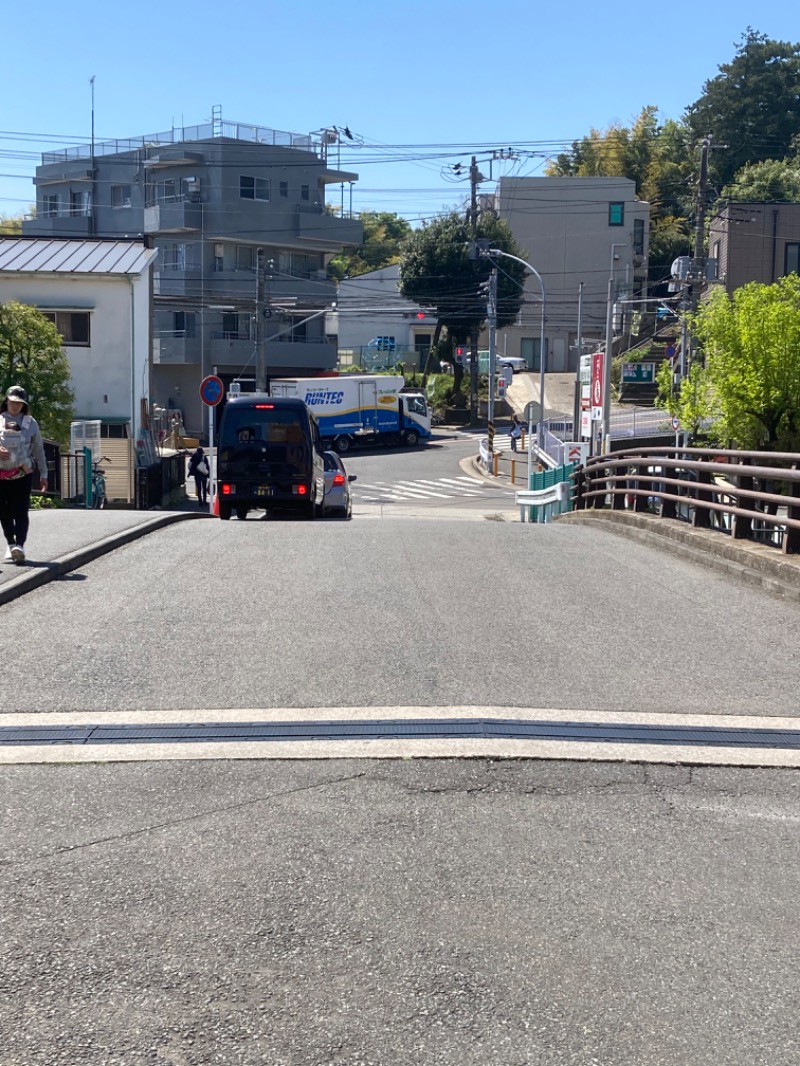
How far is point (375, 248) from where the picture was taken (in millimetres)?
107750

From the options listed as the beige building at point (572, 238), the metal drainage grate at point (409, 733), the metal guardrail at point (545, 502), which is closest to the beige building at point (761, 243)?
the beige building at point (572, 238)

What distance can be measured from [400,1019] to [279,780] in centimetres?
211

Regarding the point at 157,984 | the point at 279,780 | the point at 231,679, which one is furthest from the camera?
the point at 231,679

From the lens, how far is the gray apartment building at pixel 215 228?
6231cm

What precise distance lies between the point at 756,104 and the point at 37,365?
233 ft

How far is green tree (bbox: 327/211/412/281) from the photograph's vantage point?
104062 millimetres

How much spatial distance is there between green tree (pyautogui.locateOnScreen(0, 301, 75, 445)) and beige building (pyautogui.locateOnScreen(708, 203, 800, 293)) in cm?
3585

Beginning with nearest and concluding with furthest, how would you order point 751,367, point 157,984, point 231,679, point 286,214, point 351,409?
point 157,984 → point 231,679 → point 751,367 → point 351,409 → point 286,214

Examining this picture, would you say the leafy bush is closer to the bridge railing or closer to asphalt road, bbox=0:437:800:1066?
the bridge railing

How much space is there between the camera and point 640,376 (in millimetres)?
59344

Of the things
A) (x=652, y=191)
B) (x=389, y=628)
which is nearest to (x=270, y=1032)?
(x=389, y=628)

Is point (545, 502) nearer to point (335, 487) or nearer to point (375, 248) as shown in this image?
point (335, 487)

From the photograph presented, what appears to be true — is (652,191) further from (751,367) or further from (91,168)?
(751,367)

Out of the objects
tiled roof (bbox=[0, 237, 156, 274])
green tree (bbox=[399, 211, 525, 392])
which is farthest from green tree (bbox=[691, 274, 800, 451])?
green tree (bbox=[399, 211, 525, 392])
